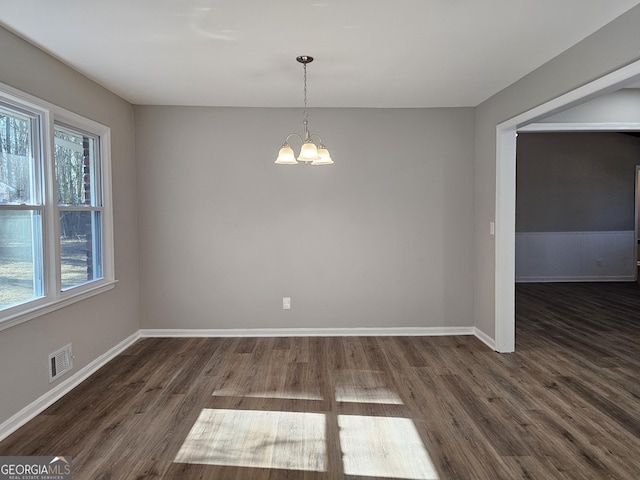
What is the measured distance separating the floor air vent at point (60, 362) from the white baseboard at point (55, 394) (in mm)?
89

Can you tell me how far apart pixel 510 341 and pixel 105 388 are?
3.61 meters

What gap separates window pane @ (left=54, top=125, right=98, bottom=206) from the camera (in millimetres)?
3363

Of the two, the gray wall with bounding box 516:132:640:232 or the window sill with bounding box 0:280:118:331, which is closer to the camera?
the window sill with bounding box 0:280:118:331

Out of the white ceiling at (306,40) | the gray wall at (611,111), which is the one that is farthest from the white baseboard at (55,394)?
the gray wall at (611,111)

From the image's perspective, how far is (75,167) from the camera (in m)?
3.59

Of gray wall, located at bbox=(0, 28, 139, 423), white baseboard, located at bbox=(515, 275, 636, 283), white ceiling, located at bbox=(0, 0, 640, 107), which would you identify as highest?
white ceiling, located at bbox=(0, 0, 640, 107)

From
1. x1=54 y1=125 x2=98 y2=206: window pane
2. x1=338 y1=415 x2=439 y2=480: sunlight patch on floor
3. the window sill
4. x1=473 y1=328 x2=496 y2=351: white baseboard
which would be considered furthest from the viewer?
x1=473 y1=328 x2=496 y2=351: white baseboard

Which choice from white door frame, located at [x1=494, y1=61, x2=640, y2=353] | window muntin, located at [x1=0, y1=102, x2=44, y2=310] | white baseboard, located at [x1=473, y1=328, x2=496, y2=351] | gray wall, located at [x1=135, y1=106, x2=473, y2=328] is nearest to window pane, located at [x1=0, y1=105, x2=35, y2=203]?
window muntin, located at [x1=0, y1=102, x2=44, y2=310]

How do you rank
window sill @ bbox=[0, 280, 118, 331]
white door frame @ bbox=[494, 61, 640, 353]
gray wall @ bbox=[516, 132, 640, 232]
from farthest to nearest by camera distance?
gray wall @ bbox=[516, 132, 640, 232]
white door frame @ bbox=[494, 61, 640, 353]
window sill @ bbox=[0, 280, 118, 331]

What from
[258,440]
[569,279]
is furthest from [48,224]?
[569,279]

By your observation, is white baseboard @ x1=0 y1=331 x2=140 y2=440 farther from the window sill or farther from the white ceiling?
the white ceiling

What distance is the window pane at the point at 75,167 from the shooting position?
11.0 feet

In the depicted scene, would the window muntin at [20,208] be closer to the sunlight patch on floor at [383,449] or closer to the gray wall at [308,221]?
the gray wall at [308,221]

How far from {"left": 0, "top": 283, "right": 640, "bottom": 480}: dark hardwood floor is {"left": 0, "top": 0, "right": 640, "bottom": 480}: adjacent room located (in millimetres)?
22
